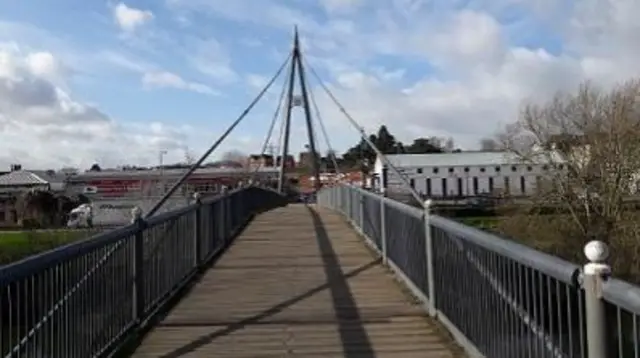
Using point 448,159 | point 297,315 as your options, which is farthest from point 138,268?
point 448,159

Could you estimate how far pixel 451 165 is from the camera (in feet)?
383

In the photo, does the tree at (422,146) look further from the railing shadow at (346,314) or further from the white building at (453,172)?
the railing shadow at (346,314)

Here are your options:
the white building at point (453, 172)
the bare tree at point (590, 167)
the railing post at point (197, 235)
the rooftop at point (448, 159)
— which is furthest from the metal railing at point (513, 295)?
the rooftop at point (448, 159)

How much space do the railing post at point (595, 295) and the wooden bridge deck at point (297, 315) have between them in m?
3.39

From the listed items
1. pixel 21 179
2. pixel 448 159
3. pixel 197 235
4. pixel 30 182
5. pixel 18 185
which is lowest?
pixel 197 235

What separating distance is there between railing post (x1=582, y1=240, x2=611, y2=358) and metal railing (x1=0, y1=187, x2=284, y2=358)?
9.93 ft

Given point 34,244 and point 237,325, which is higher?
point 237,325

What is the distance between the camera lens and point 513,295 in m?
5.67

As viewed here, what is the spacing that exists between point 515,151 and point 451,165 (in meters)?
72.6

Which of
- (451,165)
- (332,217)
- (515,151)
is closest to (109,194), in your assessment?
(451,165)

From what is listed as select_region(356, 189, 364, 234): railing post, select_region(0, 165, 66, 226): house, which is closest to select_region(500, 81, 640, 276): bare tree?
select_region(356, 189, 364, 234): railing post

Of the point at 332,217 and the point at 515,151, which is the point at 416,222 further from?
the point at 515,151

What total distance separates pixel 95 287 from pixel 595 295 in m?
4.35

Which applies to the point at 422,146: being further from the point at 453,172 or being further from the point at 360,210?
the point at 360,210
